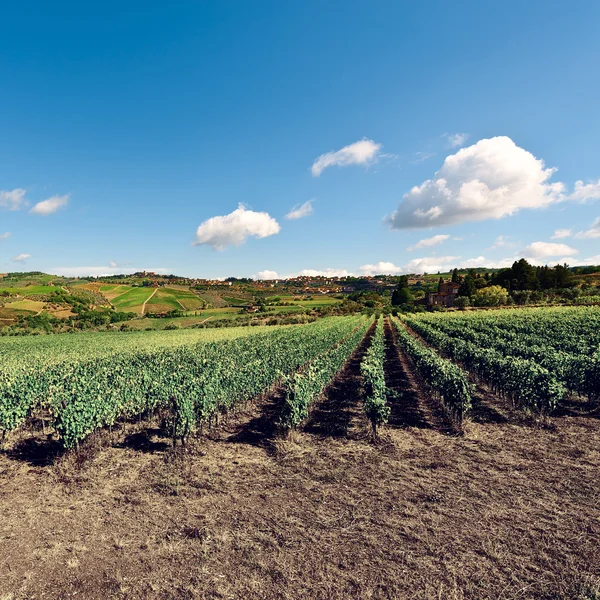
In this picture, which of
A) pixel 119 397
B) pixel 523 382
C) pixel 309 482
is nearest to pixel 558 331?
pixel 523 382

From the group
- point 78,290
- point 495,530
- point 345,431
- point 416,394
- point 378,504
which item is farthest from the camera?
point 78,290

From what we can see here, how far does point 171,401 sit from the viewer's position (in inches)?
639

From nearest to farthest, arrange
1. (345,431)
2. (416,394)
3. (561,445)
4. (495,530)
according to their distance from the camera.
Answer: (495,530), (561,445), (345,431), (416,394)

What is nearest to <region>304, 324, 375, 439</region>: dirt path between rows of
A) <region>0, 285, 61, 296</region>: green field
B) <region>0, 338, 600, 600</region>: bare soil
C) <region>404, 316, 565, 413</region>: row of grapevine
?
<region>0, 338, 600, 600</region>: bare soil

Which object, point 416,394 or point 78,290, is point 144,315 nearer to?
point 78,290

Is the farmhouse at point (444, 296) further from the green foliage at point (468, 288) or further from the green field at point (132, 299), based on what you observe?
the green field at point (132, 299)

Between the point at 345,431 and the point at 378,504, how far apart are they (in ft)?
17.9

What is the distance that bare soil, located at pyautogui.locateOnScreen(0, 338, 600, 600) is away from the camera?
6.61 m

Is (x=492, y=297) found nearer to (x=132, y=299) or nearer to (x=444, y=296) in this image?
(x=444, y=296)

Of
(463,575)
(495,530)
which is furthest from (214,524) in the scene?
(495,530)

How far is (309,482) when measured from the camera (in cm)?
1059

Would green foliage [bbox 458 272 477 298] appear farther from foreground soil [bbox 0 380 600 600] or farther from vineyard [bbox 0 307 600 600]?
foreground soil [bbox 0 380 600 600]

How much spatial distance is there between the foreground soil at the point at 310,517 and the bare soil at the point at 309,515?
38mm

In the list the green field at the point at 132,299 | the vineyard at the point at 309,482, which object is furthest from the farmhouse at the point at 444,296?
the vineyard at the point at 309,482
